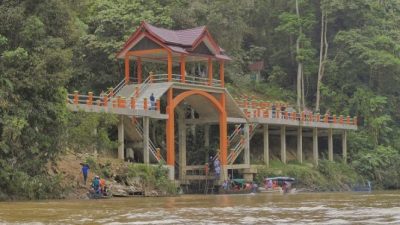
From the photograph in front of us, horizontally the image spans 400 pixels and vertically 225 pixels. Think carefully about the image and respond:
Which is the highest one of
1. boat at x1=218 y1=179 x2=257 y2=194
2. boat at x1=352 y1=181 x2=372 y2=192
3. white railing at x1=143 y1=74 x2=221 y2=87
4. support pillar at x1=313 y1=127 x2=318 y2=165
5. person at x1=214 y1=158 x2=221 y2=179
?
white railing at x1=143 y1=74 x2=221 y2=87

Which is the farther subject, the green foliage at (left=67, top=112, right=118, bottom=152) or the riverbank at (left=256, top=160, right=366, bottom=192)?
the riverbank at (left=256, top=160, right=366, bottom=192)

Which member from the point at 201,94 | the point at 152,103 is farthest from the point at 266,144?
the point at 152,103

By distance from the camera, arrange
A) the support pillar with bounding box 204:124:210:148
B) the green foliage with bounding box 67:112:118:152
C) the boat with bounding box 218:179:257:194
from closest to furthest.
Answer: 1. the green foliage with bounding box 67:112:118:152
2. the boat with bounding box 218:179:257:194
3. the support pillar with bounding box 204:124:210:148

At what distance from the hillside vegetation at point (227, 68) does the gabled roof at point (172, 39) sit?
10.4 ft

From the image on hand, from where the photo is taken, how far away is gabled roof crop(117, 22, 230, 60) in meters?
42.2

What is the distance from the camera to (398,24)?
6588 cm

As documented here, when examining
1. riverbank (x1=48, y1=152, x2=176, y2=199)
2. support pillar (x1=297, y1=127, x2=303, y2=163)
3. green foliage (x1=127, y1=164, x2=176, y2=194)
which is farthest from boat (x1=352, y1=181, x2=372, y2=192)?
riverbank (x1=48, y1=152, x2=176, y2=199)

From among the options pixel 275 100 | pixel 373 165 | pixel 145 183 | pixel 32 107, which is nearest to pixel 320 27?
pixel 275 100

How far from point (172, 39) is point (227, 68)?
55.1 feet

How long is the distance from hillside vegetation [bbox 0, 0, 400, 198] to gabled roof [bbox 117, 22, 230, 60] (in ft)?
10.4

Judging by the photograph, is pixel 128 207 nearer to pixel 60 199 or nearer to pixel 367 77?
pixel 60 199

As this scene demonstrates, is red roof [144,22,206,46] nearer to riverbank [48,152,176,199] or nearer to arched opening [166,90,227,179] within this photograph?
arched opening [166,90,227,179]

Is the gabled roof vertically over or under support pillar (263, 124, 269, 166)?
over

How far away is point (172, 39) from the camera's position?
42.8 metres
